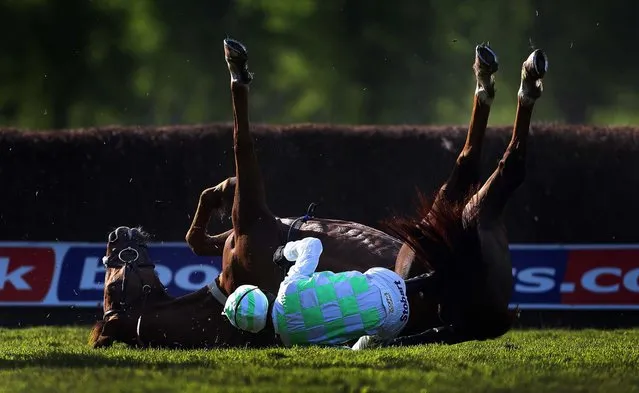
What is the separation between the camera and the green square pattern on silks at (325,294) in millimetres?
6539

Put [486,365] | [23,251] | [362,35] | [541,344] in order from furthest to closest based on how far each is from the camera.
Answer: [362,35] < [23,251] < [541,344] < [486,365]

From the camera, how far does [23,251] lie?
10.7 m

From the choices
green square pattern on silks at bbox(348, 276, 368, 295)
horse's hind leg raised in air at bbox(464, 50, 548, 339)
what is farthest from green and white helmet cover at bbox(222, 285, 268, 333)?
horse's hind leg raised in air at bbox(464, 50, 548, 339)

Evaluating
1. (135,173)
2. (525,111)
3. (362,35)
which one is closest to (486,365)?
(525,111)

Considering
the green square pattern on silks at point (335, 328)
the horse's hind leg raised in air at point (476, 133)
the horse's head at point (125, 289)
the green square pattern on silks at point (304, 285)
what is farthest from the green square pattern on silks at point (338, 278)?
the horse's head at point (125, 289)

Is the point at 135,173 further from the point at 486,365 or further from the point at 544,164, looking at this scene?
the point at 486,365

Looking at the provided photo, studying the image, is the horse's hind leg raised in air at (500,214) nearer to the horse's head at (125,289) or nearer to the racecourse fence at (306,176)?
the horse's head at (125,289)

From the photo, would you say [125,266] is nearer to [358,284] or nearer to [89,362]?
[89,362]

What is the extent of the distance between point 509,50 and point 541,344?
2679 centimetres

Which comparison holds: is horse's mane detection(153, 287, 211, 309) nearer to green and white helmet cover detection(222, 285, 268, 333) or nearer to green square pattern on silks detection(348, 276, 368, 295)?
green and white helmet cover detection(222, 285, 268, 333)

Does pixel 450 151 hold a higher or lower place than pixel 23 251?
higher

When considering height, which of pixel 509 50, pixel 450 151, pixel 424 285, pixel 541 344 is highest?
pixel 509 50

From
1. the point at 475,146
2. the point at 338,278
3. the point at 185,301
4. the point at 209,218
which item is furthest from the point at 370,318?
the point at 209,218

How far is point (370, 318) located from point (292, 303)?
0.42 metres
